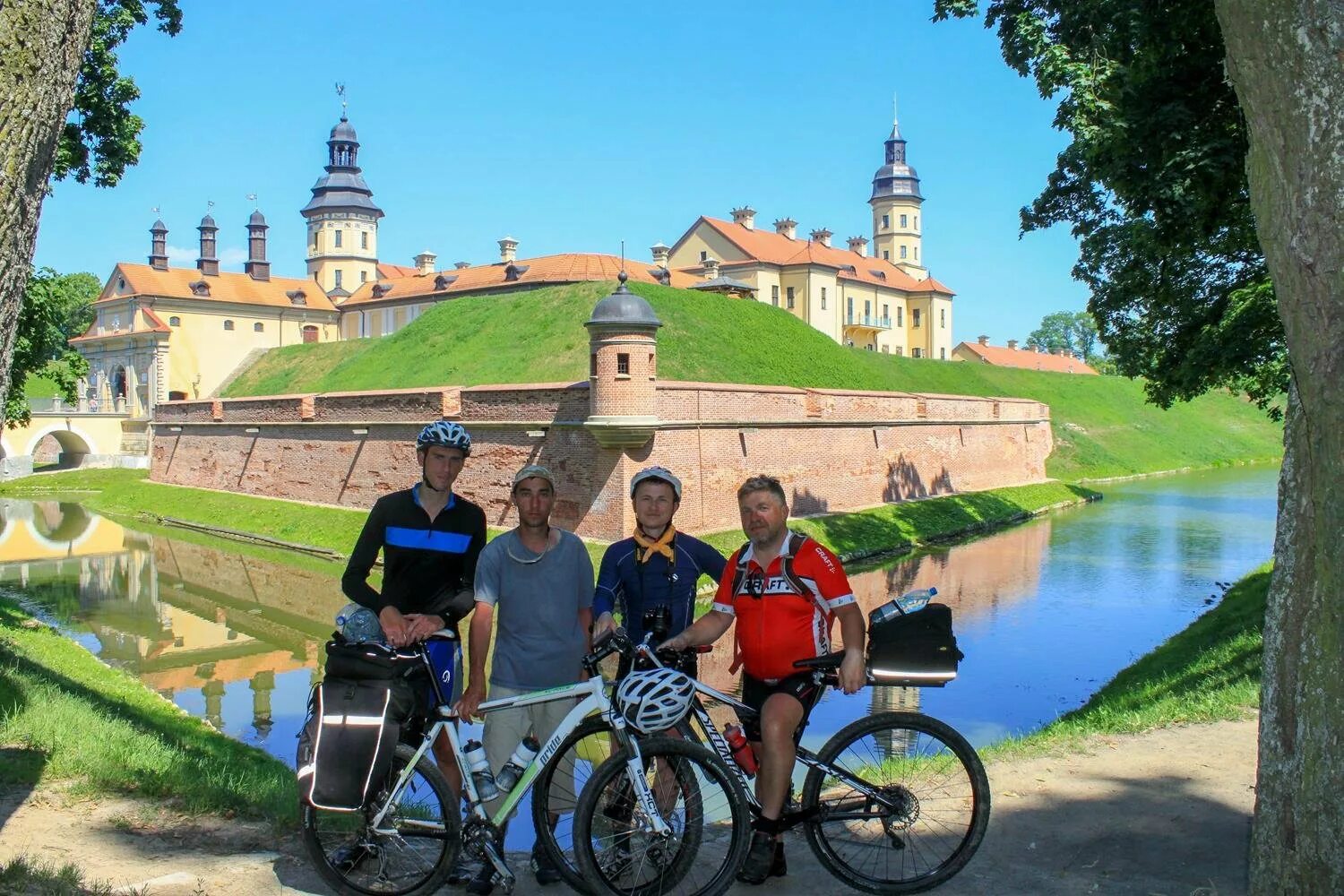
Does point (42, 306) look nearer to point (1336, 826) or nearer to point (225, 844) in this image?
point (225, 844)

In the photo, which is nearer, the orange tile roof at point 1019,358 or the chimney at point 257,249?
the chimney at point 257,249

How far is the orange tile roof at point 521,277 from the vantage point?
41.8m

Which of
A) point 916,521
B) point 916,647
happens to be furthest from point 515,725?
point 916,521

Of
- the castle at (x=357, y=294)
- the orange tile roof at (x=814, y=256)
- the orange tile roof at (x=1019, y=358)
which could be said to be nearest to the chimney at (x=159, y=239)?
the castle at (x=357, y=294)

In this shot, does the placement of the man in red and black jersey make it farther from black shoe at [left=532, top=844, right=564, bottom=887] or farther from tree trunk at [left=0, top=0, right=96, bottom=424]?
tree trunk at [left=0, top=0, right=96, bottom=424]

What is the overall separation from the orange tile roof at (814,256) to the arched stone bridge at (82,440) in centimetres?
2705

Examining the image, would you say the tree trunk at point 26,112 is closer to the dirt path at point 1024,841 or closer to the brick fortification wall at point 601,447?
the dirt path at point 1024,841

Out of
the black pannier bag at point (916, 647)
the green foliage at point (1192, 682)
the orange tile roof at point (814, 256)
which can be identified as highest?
the orange tile roof at point (814, 256)

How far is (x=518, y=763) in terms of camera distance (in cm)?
404

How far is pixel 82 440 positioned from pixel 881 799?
1783 inches

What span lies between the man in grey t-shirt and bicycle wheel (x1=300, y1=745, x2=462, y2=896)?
443mm

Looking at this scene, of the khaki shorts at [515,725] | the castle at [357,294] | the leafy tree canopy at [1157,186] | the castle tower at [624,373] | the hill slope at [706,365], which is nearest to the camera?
the khaki shorts at [515,725]

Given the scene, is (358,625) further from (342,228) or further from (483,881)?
(342,228)

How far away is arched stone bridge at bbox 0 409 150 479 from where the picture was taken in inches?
1583
